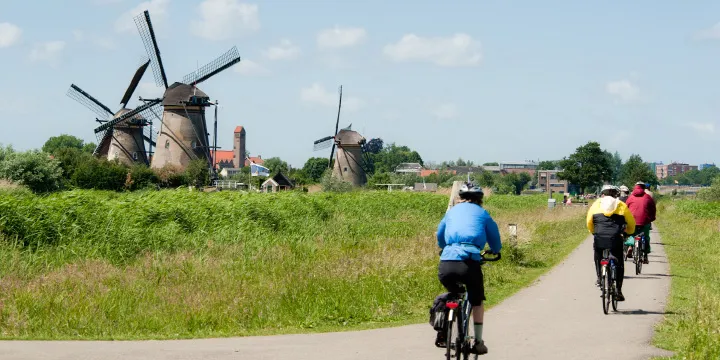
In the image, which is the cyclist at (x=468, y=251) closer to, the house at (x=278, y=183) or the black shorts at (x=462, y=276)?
the black shorts at (x=462, y=276)

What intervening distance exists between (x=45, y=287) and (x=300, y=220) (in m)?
15.8

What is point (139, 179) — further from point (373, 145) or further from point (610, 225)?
point (610, 225)

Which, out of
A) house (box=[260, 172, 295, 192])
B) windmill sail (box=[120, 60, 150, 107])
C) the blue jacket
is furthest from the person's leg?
house (box=[260, 172, 295, 192])

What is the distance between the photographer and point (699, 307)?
11.8 meters

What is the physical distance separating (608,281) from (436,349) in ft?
13.4

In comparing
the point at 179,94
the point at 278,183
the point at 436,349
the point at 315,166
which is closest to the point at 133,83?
the point at 179,94

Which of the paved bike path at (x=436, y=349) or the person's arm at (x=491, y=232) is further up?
the person's arm at (x=491, y=232)

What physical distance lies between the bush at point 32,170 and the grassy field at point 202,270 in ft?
110

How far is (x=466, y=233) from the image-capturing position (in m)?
8.52

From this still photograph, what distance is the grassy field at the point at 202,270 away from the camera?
11.9 meters

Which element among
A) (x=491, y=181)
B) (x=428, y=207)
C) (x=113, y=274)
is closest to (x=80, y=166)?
(x=428, y=207)

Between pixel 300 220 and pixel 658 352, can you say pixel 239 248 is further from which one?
pixel 658 352

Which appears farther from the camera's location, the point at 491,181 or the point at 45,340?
the point at 491,181

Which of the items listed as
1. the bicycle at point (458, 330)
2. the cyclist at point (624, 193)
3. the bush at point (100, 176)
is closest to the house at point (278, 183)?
the bush at point (100, 176)
